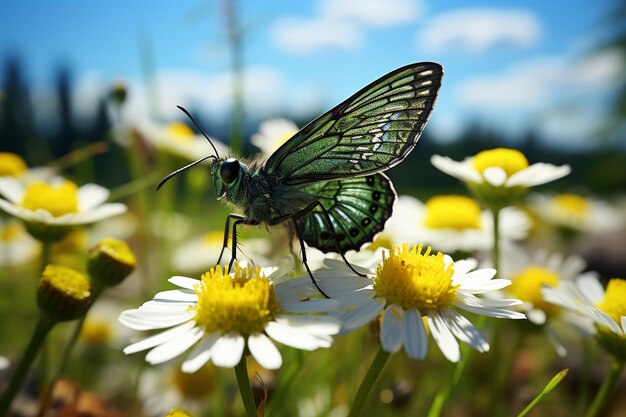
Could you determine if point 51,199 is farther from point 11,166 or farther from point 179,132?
point 179,132

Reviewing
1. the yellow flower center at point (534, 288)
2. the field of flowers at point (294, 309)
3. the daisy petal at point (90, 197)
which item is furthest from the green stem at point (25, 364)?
the yellow flower center at point (534, 288)

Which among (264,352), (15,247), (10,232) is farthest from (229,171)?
(10,232)

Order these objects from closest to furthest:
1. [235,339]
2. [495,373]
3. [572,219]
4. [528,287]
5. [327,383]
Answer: [235,339] < [495,373] < [528,287] < [327,383] < [572,219]

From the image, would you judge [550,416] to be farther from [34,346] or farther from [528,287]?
[34,346]

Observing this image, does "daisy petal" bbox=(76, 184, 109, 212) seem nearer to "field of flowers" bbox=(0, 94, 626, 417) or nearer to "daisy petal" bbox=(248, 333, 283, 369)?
"field of flowers" bbox=(0, 94, 626, 417)

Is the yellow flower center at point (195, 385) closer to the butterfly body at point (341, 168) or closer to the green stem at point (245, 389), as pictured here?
the butterfly body at point (341, 168)

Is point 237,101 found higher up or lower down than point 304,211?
lower down

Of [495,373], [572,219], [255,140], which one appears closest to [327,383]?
[495,373]

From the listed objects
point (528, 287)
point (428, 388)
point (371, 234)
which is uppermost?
point (371, 234)
